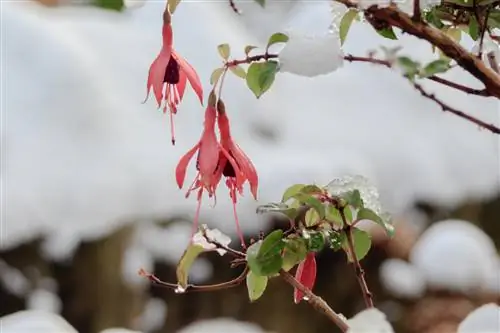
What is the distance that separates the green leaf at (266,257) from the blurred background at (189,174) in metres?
1.21

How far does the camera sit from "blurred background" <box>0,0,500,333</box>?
1819mm

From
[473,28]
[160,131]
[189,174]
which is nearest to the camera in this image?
[473,28]

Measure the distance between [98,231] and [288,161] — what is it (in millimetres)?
508

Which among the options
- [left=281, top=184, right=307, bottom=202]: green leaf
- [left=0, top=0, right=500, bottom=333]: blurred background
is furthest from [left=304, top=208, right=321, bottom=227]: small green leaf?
[left=0, top=0, right=500, bottom=333]: blurred background

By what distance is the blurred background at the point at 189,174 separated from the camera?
182cm

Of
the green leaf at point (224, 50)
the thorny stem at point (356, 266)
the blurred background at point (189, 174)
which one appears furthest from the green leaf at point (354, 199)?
the blurred background at point (189, 174)

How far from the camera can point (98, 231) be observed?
1.83 metres

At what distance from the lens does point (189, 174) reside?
1.88 metres

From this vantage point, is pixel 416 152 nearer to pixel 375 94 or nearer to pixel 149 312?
pixel 375 94

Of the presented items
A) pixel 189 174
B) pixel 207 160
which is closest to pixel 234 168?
pixel 207 160

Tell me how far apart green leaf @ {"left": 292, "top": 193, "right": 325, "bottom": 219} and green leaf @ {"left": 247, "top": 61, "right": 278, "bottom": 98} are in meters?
0.06

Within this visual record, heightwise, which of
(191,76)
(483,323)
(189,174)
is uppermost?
(191,76)

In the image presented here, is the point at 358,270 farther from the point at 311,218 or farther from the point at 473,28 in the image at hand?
the point at 473,28

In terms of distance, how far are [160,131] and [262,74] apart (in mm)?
1665
